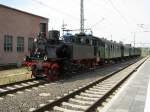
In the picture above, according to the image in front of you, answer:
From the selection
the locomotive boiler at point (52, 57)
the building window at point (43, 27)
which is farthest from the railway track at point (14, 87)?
the building window at point (43, 27)

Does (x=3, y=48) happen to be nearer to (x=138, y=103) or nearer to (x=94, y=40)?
(x=94, y=40)

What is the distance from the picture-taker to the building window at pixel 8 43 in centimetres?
3438

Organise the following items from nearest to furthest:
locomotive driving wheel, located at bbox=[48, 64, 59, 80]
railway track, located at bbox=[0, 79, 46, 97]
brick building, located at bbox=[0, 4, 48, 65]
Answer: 1. railway track, located at bbox=[0, 79, 46, 97]
2. locomotive driving wheel, located at bbox=[48, 64, 59, 80]
3. brick building, located at bbox=[0, 4, 48, 65]

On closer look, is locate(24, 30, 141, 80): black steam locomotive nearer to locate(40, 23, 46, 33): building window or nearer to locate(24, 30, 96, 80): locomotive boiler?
locate(24, 30, 96, 80): locomotive boiler

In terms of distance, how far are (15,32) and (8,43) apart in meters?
2.00

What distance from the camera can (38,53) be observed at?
19297 millimetres

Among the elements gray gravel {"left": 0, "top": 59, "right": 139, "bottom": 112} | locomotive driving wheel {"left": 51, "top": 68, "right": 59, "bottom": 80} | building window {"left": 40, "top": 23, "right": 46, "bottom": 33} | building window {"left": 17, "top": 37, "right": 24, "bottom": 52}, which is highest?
building window {"left": 40, "top": 23, "right": 46, "bottom": 33}

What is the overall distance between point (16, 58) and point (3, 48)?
10.6 ft

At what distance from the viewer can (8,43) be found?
3503 cm

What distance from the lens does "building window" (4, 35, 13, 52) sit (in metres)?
34.4

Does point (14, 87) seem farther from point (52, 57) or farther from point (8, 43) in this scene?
point (8, 43)

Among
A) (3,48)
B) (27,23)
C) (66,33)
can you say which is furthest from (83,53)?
(27,23)

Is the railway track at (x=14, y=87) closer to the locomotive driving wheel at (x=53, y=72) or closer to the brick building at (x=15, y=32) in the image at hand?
the locomotive driving wheel at (x=53, y=72)

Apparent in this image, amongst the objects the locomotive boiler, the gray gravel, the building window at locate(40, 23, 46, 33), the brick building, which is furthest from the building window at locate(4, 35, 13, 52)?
the gray gravel
